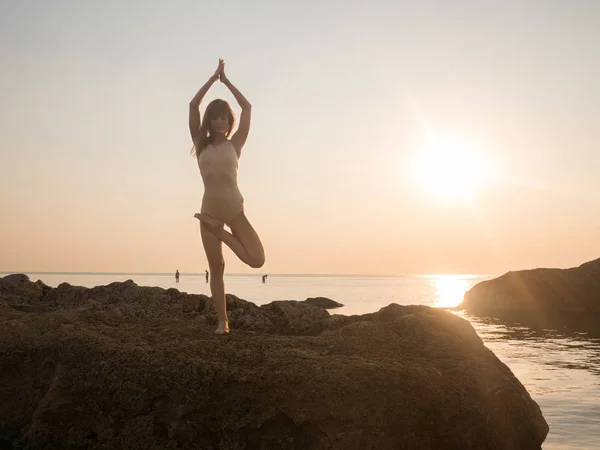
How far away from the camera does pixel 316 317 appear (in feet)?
23.5

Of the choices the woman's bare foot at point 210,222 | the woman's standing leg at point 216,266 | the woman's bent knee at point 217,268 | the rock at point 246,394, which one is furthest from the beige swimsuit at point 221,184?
the rock at point 246,394

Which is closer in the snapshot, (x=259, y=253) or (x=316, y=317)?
(x=259, y=253)

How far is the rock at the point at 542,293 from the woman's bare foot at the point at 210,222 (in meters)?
44.0

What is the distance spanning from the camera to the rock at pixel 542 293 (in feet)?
156

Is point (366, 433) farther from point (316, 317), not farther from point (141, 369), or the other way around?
point (316, 317)

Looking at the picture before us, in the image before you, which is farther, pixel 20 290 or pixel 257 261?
pixel 20 290

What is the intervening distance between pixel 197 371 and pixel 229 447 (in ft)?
2.26

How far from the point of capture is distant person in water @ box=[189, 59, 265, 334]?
6137mm

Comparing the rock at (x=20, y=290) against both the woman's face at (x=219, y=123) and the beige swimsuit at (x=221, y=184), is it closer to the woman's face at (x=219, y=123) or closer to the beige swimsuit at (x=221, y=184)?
the beige swimsuit at (x=221, y=184)

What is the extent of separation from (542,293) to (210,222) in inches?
2016

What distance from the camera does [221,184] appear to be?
6.21 meters

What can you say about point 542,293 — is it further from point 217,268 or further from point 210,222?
point 210,222

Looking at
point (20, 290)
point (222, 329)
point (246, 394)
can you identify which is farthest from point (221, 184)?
point (20, 290)

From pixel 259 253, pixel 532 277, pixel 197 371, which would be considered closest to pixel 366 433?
pixel 197 371
